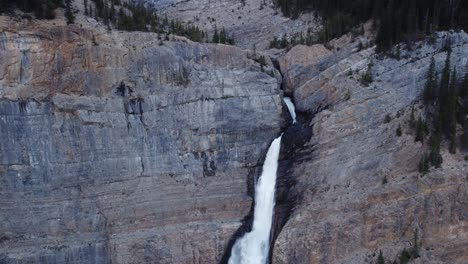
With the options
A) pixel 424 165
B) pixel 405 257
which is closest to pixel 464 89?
pixel 424 165

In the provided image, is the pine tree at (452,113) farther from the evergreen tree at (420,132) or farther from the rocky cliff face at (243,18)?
the rocky cliff face at (243,18)

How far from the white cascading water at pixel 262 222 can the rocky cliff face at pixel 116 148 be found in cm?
87

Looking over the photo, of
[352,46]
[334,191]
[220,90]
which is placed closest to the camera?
[334,191]

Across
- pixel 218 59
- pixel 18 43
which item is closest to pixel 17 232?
pixel 18 43

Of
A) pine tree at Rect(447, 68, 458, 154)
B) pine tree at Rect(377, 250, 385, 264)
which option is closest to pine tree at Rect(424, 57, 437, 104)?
pine tree at Rect(447, 68, 458, 154)

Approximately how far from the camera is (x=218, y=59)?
5312cm

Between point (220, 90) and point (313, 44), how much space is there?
37.9ft

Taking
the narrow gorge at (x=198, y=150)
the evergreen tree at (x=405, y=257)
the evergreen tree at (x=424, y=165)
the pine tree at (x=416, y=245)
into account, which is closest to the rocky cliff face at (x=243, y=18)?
the narrow gorge at (x=198, y=150)

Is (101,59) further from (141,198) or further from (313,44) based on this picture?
(313,44)

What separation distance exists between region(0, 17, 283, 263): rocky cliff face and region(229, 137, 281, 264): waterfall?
89cm

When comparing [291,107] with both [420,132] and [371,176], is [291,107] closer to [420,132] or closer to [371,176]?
[371,176]

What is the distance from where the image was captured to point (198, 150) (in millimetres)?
49438

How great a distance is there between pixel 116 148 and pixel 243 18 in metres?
24.4

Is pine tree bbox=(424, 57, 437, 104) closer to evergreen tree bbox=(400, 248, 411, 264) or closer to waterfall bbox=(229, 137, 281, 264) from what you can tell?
evergreen tree bbox=(400, 248, 411, 264)
